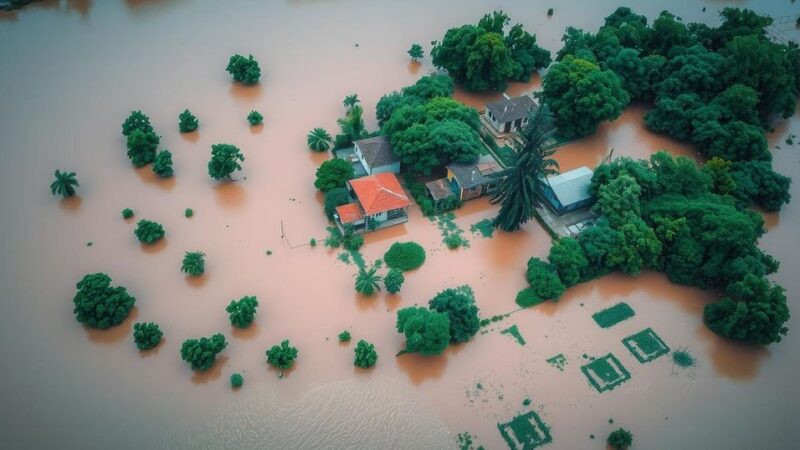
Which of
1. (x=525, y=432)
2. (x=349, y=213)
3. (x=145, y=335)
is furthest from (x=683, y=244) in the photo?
(x=145, y=335)

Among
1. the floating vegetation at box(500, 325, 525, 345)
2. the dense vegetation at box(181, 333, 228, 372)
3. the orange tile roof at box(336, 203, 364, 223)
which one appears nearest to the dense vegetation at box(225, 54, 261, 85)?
the orange tile roof at box(336, 203, 364, 223)

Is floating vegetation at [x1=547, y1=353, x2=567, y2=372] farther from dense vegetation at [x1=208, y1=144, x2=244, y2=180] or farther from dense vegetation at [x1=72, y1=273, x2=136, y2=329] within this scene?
dense vegetation at [x1=208, y1=144, x2=244, y2=180]

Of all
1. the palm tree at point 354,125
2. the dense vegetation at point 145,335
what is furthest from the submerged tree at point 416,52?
the dense vegetation at point 145,335

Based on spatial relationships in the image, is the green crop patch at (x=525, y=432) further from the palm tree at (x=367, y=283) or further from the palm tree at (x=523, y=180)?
the palm tree at (x=523, y=180)

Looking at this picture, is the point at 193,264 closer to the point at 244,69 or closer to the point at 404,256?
the point at 404,256

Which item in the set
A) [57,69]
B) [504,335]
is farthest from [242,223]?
[57,69]

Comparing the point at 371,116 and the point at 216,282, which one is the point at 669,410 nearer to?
the point at 216,282
